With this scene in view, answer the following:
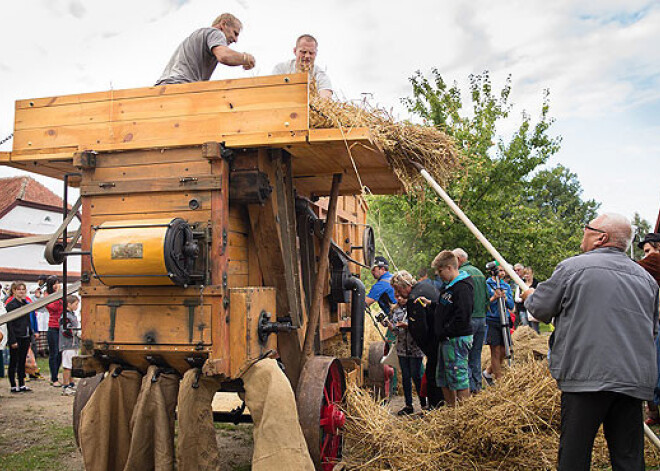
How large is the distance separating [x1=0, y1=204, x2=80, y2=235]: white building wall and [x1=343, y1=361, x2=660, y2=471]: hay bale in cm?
2039

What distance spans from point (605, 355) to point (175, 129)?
10.5 ft

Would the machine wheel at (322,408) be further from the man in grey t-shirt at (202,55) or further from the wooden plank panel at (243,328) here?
the man in grey t-shirt at (202,55)

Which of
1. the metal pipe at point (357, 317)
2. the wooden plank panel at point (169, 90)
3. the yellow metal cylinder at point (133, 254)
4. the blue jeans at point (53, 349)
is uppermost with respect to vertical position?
the wooden plank panel at point (169, 90)

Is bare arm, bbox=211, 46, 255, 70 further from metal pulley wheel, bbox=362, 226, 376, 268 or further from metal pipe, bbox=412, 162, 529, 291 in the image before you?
metal pulley wheel, bbox=362, 226, 376, 268

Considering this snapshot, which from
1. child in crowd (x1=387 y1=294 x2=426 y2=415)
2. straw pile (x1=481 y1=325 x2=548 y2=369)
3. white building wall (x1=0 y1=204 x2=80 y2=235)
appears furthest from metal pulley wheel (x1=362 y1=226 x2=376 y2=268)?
white building wall (x1=0 y1=204 x2=80 y2=235)

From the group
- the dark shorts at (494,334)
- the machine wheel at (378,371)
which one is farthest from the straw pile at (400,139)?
the dark shorts at (494,334)

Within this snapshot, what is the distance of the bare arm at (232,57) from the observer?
4359 mm

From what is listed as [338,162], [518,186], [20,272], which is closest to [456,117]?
[518,186]

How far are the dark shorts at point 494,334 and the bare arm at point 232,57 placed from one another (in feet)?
17.7

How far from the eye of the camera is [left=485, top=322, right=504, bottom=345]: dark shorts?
26.2 feet

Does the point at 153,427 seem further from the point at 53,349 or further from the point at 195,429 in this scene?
the point at 53,349

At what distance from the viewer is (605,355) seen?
10.4 ft

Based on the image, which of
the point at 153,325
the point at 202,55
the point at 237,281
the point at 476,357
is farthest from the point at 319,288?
the point at 476,357

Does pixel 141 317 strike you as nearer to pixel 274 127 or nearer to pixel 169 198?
pixel 169 198
